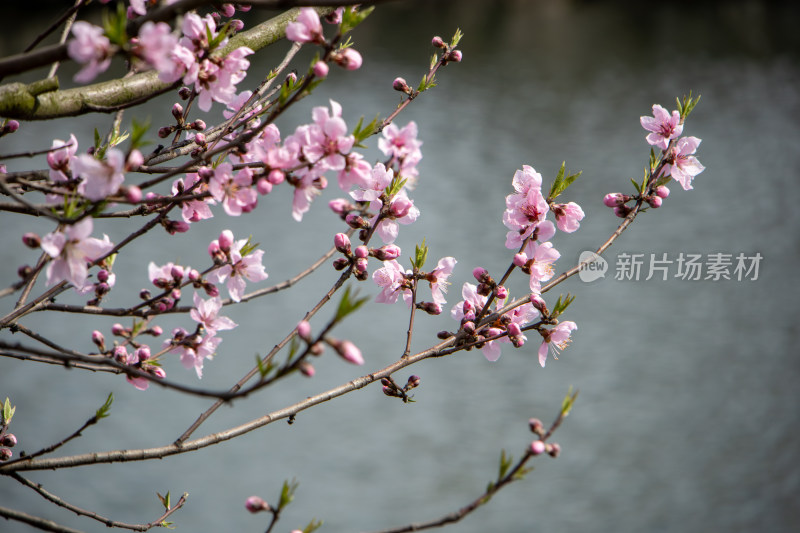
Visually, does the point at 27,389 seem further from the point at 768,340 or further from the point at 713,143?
the point at 713,143

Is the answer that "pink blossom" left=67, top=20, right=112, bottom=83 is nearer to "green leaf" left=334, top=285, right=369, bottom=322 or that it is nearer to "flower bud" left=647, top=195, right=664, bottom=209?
"green leaf" left=334, top=285, right=369, bottom=322

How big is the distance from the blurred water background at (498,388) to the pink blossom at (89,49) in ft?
21.0

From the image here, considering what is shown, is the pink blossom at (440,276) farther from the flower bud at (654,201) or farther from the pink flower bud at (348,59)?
the pink flower bud at (348,59)

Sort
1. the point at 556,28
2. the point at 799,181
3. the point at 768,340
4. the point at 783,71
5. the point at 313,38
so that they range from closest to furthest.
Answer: the point at 313,38
the point at 768,340
the point at 799,181
the point at 783,71
the point at 556,28

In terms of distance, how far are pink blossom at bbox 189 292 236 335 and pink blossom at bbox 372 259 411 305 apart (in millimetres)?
355

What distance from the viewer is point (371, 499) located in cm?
728

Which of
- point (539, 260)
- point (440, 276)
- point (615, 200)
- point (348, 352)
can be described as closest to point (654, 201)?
point (615, 200)

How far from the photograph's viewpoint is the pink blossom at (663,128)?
199 cm

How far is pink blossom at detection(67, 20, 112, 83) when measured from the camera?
103 centimetres

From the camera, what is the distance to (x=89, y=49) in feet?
3.43

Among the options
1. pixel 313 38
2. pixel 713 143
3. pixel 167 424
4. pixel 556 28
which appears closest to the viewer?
pixel 313 38

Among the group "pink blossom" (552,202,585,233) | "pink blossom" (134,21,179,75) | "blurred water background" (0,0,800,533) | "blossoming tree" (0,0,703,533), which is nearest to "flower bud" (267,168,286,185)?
"blossoming tree" (0,0,703,533)

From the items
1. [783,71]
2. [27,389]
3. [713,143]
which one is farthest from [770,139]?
[27,389]

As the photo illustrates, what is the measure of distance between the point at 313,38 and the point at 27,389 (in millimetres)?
8297
